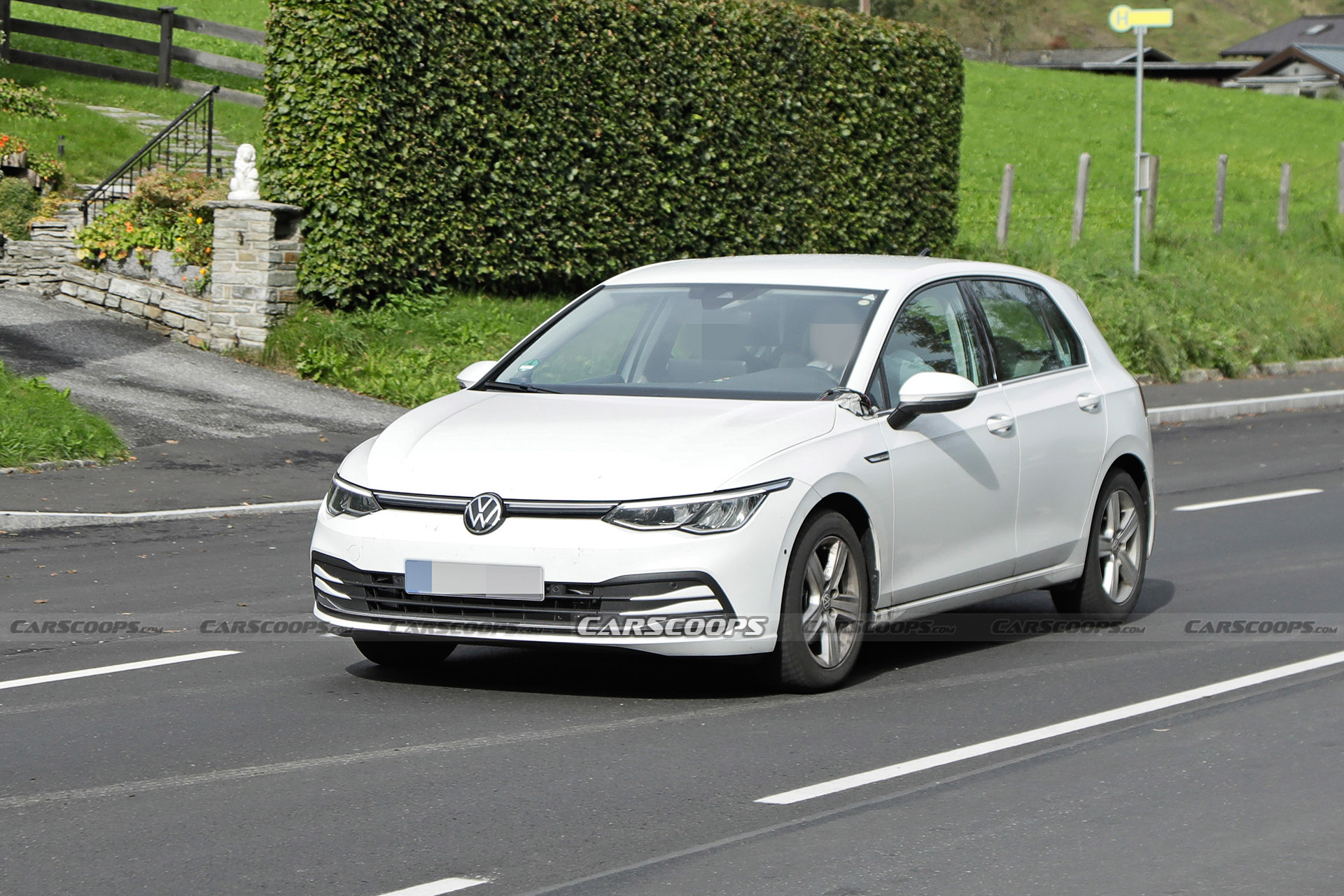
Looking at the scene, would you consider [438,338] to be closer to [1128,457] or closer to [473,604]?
[1128,457]

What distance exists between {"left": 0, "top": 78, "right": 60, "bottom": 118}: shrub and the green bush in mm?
4107

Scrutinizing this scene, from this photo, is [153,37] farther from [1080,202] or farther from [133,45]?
[1080,202]

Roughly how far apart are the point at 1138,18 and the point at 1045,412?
53.7 ft

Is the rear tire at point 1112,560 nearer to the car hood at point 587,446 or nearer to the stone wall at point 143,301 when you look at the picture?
the car hood at point 587,446

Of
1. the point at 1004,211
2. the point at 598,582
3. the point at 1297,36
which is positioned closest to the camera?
the point at 598,582

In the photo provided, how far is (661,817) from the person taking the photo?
208 inches

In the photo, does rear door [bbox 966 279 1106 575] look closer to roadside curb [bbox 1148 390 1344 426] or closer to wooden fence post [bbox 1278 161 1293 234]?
roadside curb [bbox 1148 390 1344 426]

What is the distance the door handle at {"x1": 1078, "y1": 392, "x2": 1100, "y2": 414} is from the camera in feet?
27.7

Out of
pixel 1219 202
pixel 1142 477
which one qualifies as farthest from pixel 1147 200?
pixel 1142 477

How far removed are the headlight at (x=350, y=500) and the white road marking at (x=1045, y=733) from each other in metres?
2.03

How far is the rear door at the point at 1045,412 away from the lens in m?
8.02

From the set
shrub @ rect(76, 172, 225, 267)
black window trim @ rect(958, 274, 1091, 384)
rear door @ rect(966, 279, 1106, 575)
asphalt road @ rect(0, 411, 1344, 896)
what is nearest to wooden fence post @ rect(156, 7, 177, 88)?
shrub @ rect(76, 172, 225, 267)

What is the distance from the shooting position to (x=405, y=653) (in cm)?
732

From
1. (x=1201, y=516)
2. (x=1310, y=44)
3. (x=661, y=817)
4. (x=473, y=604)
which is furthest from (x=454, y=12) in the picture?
(x=1310, y=44)
